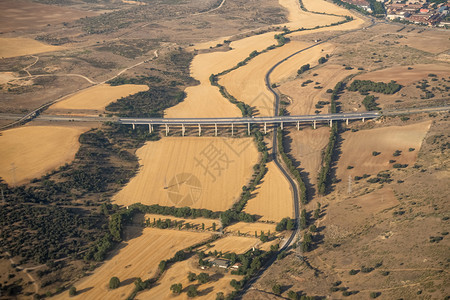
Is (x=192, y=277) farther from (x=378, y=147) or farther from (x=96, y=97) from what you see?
(x=96, y=97)

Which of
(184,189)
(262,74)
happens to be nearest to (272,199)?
(184,189)

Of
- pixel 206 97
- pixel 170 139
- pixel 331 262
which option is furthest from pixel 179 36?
pixel 331 262

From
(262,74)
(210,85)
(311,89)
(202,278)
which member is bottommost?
(202,278)

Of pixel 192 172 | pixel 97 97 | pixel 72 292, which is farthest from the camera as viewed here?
pixel 97 97

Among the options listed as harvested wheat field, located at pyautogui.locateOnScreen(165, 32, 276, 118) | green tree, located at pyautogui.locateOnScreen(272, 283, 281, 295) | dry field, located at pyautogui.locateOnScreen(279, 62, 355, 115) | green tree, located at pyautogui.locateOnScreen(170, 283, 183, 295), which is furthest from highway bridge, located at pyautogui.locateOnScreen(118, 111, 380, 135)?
green tree, located at pyautogui.locateOnScreen(272, 283, 281, 295)

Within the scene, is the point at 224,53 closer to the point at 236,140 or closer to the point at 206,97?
the point at 206,97

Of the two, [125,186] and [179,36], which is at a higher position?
[179,36]

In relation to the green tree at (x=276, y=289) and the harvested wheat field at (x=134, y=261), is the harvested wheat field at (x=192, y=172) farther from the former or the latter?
the green tree at (x=276, y=289)

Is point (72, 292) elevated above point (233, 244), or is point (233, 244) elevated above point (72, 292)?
point (72, 292)
